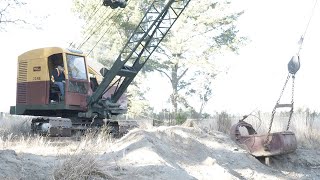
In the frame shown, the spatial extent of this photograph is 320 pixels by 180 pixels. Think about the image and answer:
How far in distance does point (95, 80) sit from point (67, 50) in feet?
6.81

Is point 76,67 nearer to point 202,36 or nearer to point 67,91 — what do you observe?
point 67,91

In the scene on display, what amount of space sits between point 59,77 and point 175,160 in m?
5.98

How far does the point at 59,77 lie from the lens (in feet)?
44.0

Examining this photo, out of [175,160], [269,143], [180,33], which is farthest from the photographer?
[180,33]

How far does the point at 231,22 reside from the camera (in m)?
25.3

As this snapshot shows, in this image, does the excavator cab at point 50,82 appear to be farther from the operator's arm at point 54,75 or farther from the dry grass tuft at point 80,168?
the dry grass tuft at point 80,168

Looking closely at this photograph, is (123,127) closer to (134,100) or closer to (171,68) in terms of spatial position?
(134,100)

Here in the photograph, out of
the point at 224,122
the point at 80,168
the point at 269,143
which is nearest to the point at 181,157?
the point at 269,143

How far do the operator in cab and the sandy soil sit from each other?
4.20m

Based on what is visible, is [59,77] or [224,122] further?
[224,122]

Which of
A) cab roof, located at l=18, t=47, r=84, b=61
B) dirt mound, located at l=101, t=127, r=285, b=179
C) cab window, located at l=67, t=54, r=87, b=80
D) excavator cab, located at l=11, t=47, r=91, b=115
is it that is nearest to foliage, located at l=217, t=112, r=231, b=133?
dirt mound, located at l=101, t=127, r=285, b=179

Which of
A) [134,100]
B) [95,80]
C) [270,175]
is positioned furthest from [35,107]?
[134,100]

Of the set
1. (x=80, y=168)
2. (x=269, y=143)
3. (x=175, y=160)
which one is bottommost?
(x=175, y=160)

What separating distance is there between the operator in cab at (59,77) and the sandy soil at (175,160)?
4.20 m
